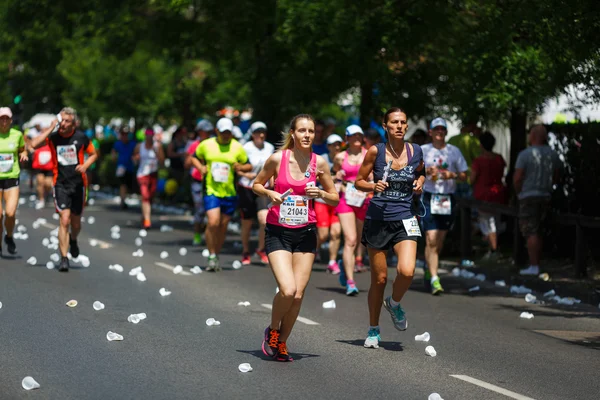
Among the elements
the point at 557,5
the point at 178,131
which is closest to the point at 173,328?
the point at 557,5

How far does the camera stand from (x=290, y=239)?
9.19 meters

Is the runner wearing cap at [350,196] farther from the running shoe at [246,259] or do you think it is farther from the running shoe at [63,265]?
the running shoe at [63,265]

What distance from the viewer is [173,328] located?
1068cm

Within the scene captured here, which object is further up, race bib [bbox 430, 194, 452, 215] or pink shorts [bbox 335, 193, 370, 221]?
race bib [bbox 430, 194, 452, 215]

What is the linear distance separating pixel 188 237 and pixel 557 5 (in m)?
9.84

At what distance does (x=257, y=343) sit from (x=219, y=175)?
5.85 metres

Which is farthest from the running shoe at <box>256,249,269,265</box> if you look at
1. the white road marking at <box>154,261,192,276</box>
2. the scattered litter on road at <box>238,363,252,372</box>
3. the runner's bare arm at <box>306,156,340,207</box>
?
the scattered litter on road at <box>238,363,252,372</box>

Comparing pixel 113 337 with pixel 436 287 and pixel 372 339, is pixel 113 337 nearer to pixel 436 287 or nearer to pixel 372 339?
pixel 372 339

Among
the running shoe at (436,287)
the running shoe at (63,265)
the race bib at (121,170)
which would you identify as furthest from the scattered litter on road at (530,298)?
the race bib at (121,170)

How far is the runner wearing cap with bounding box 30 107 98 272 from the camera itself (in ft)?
49.3

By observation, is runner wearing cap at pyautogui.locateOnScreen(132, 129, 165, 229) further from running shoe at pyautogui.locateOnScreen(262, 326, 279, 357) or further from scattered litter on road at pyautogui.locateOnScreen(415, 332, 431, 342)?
running shoe at pyautogui.locateOnScreen(262, 326, 279, 357)

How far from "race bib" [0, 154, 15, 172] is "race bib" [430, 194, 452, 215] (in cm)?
564

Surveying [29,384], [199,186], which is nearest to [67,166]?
[199,186]

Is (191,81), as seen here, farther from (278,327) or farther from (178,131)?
(278,327)
